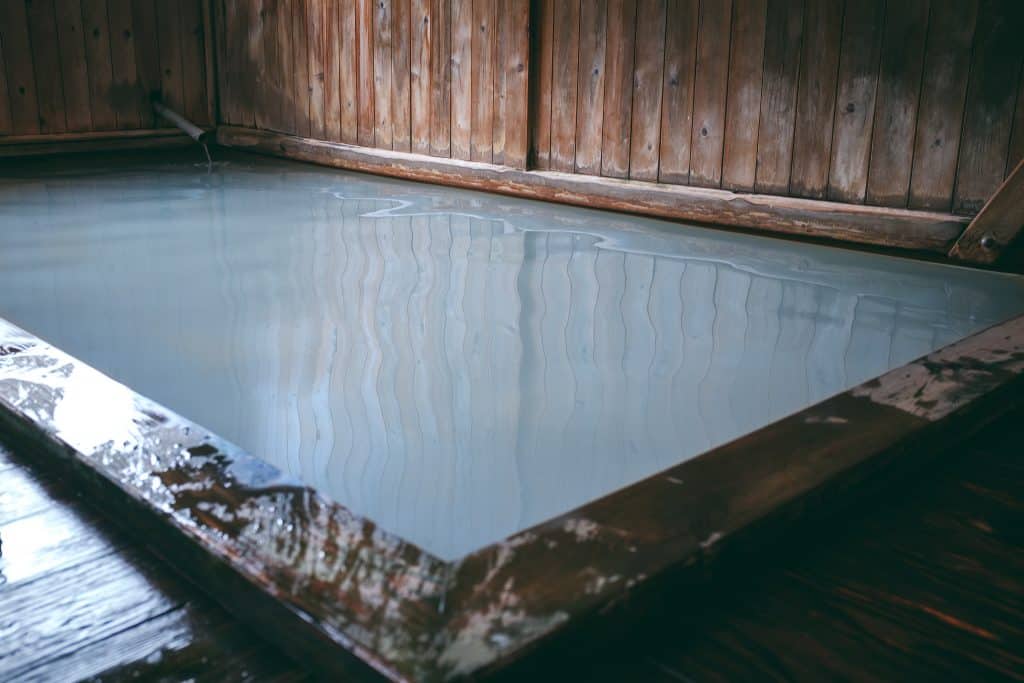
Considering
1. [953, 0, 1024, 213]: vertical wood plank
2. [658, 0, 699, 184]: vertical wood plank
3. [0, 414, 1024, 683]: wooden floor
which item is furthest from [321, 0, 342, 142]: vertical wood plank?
[0, 414, 1024, 683]: wooden floor

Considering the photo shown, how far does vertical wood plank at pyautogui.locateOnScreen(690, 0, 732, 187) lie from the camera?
10.4ft

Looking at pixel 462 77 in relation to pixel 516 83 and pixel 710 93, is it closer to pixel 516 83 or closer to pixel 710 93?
pixel 516 83

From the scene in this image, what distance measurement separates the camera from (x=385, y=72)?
14.6 feet

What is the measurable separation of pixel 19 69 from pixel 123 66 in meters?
0.50

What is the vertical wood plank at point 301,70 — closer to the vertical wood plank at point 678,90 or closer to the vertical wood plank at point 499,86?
the vertical wood plank at point 499,86

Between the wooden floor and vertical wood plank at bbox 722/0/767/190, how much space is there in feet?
7.00

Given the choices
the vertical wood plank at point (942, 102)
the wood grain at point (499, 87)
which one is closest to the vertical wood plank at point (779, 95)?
the vertical wood plank at point (942, 102)

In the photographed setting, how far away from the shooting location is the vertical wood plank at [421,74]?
4191 millimetres

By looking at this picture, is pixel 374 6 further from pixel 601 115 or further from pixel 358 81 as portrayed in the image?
pixel 601 115

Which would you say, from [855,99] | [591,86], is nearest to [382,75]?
[591,86]

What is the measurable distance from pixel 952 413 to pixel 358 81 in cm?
373

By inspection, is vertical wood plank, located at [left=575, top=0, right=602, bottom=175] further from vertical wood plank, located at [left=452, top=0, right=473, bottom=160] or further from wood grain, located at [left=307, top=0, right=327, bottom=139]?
wood grain, located at [left=307, top=0, right=327, bottom=139]

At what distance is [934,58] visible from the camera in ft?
8.87

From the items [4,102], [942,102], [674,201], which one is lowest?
[674,201]
